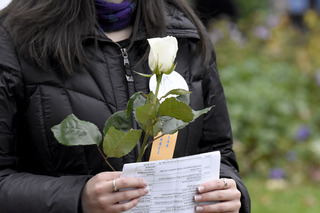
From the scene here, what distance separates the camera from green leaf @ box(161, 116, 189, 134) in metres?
1.38

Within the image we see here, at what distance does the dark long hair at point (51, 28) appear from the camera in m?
1.66

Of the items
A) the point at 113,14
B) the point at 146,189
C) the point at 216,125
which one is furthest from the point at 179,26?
the point at 146,189

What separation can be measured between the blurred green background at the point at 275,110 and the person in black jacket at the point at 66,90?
260 cm

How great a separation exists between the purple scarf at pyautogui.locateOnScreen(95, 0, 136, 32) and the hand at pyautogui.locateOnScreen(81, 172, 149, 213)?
1.84ft

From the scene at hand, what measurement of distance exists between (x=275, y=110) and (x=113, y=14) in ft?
12.2

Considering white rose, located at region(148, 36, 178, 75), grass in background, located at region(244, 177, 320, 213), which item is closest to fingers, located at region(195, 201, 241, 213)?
white rose, located at region(148, 36, 178, 75)

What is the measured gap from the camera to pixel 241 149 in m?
4.92

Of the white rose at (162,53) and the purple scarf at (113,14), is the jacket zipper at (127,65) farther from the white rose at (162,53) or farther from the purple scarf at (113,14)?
the white rose at (162,53)

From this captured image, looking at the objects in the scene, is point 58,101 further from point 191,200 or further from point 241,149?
point 241,149

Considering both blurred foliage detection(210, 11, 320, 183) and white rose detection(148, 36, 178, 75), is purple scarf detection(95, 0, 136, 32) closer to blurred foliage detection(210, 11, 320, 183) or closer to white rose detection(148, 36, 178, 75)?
white rose detection(148, 36, 178, 75)

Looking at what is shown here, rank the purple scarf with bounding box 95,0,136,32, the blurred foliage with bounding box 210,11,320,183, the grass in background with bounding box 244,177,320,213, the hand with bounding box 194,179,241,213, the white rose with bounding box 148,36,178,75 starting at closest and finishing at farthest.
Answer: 1. the white rose with bounding box 148,36,178,75
2. the hand with bounding box 194,179,241,213
3. the purple scarf with bounding box 95,0,136,32
4. the grass in background with bounding box 244,177,320,213
5. the blurred foliage with bounding box 210,11,320,183

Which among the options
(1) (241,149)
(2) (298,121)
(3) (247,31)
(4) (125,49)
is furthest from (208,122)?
(3) (247,31)

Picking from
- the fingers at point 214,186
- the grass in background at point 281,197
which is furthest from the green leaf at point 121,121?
the grass in background at point 281,197

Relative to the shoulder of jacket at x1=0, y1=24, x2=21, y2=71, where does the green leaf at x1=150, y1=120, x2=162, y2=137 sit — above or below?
below
